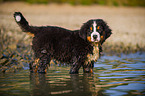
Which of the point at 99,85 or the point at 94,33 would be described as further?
the point at 94,33

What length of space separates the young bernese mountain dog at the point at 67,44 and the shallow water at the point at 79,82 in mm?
369

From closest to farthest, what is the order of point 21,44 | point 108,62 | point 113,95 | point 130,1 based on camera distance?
point 113,95 < point 108,62 < point 21,44 < point 130,1

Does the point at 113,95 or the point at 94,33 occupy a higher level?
A: the point at 94,33

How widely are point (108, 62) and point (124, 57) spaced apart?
1203 mm

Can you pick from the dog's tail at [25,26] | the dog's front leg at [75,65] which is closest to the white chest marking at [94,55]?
the dog's front leg at [75,65]

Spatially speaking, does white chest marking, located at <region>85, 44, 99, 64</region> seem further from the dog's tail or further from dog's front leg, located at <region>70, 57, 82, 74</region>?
the dog's tail

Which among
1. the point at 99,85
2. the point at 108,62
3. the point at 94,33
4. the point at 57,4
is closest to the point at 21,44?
the point at 108,62

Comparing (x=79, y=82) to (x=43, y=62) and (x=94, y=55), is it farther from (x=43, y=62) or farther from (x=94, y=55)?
(x=43, y=62)

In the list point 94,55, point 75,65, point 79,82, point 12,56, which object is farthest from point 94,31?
point 12,56

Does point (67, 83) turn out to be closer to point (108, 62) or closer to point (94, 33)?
point (94, 33)

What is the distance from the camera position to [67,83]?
5.75m

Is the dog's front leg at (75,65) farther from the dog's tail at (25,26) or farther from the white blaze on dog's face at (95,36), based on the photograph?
the dog's tail at (25,26)

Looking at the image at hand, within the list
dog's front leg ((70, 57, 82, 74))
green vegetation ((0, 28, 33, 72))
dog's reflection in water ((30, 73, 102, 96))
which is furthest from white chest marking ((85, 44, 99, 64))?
green vegetation ((0, 28, 33, 72))

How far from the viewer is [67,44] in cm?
681
